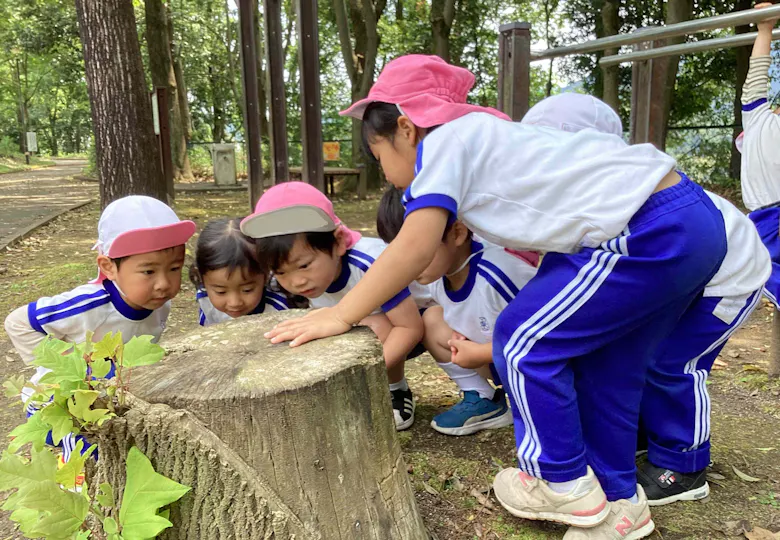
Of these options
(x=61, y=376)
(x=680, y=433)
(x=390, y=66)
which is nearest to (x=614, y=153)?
(x=390, y=66)

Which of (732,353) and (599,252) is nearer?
(599,252)

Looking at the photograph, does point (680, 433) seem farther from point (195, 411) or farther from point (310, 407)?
point (195, 411)

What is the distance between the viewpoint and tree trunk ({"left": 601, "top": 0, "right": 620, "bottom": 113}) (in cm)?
1048

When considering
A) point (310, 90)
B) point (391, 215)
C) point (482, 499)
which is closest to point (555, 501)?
point (482, 499)

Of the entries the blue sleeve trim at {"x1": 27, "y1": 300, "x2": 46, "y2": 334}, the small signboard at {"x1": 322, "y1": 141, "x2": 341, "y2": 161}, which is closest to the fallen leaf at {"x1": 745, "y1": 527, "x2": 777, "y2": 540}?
the blue sleeve trim at {"x1": 27, "y1": 300, "x2": 46, "y2": 334}

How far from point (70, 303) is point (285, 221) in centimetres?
80

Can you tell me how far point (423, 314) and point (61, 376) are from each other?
1.45m

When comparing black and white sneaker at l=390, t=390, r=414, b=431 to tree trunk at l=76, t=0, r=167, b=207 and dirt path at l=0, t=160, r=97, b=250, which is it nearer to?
tree trunk at l=76, t=0, r=167, b=207

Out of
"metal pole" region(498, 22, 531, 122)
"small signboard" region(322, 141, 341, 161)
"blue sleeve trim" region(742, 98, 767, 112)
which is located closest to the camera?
"blue sleeve trim" region(742, 98, 767, 112)

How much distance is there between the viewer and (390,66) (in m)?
1.90

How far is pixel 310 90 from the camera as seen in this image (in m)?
4.97

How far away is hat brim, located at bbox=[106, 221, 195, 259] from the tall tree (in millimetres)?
9401

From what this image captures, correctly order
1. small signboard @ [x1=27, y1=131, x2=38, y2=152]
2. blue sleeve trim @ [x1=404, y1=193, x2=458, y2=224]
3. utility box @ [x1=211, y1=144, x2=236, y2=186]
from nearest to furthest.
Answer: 1. blue sleeve trim @ [x1=404, y1=193, x2=458, y2=224]
2. utility box @ [x1=211, y1=144, x2=236, y2=186]
3. small signboard @ [x1=27, y1=131, x2=38, y2=152]

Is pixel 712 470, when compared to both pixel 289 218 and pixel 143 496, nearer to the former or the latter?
pixel 289 218
